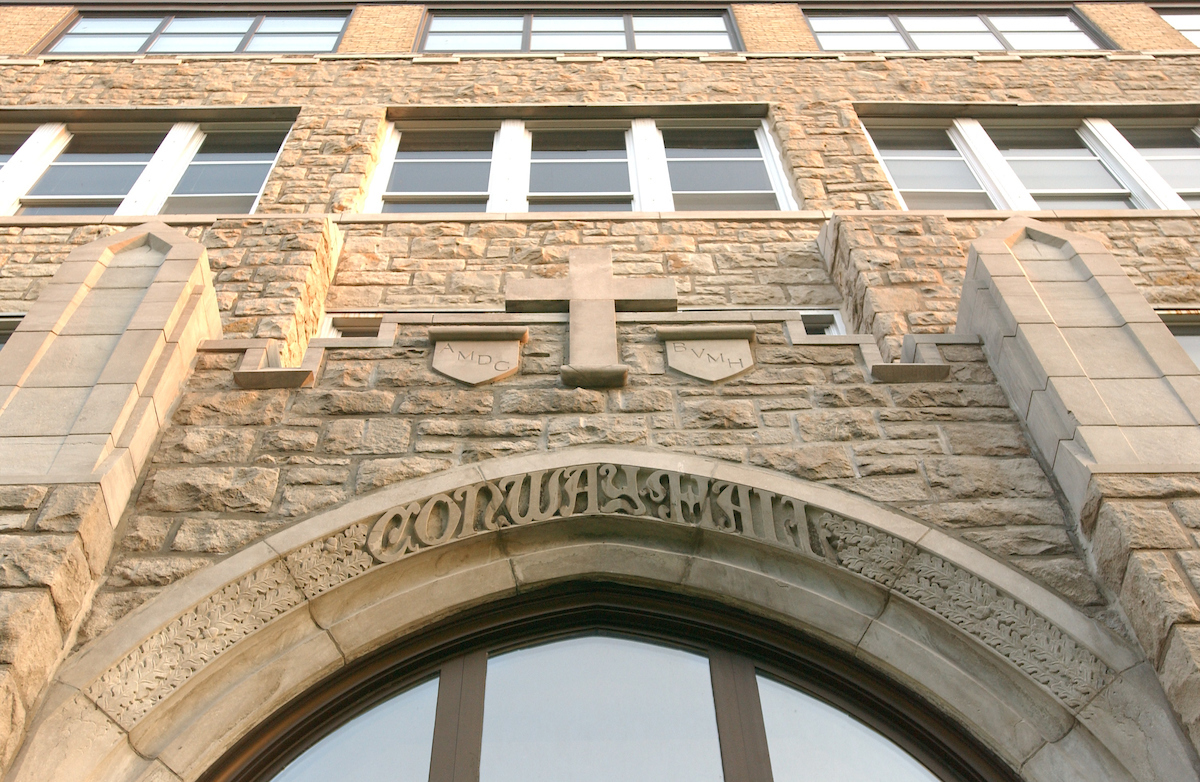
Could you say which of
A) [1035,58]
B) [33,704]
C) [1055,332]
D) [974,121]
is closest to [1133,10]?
[1035,58]

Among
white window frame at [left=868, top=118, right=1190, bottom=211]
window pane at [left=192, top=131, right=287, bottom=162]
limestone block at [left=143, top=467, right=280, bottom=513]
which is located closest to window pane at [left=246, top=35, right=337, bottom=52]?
window pane at [left=192, top=131, right=287, bottom=162]

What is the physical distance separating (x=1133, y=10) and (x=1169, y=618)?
556 inches

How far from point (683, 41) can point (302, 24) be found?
5749 millimetres

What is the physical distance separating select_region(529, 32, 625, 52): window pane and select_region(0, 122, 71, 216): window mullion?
6.16m

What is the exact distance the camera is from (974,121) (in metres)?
11.5

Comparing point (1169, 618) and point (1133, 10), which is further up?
point (1133, 10)

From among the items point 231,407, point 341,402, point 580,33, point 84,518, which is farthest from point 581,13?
point 84,518

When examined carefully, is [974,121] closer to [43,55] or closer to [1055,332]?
[1055,332]

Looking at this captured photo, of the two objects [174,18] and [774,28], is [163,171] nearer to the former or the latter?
[174,18]

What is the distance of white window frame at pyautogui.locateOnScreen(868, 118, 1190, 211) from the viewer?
9820 millimetres

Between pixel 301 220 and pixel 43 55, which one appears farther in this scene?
pixel 43 55

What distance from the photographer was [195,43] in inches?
558

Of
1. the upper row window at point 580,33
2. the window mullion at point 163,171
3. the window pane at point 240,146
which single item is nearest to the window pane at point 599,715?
the window mullion at point 163,171

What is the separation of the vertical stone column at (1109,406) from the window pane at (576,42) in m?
8.79
